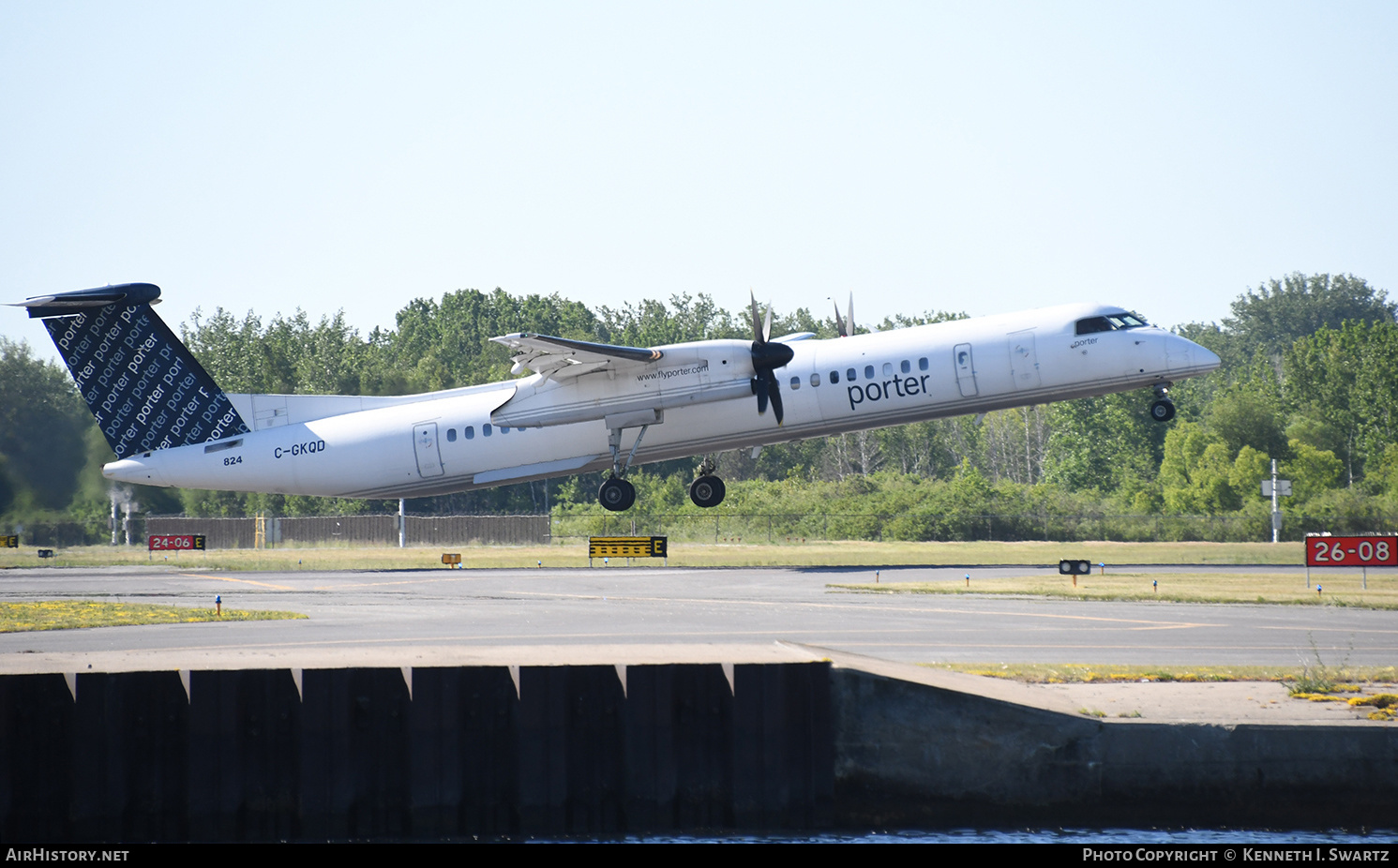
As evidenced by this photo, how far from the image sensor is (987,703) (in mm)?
15469

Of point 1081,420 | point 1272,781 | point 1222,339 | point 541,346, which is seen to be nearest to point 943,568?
point 541,346

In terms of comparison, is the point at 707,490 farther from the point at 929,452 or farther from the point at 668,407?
the point at 929,452

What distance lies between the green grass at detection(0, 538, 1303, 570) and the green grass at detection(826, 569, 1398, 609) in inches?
330

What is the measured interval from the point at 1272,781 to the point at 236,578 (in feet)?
122

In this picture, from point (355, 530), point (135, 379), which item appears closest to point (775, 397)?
point (135, 379)

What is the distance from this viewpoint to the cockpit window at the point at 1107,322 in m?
35.5

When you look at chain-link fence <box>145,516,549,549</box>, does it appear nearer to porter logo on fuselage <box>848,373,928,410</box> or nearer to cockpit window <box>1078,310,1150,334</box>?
porter logo on fuselage <box>848,373,928,410</box>

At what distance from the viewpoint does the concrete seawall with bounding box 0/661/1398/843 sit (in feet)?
49.0

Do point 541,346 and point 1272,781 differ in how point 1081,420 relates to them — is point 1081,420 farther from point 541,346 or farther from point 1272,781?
point 1272,781

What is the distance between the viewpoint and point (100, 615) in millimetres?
30109

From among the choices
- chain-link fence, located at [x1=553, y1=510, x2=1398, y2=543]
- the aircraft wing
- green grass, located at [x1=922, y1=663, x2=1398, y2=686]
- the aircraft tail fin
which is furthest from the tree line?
green grass, located at [x1=922, y1=663, x2=1398, y2=686]

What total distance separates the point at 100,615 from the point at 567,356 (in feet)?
44.9

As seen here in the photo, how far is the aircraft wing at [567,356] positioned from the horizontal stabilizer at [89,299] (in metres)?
13.1

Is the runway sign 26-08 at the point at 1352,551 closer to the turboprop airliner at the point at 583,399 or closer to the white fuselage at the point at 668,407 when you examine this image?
the turboprop airliner at the point at 583,399
